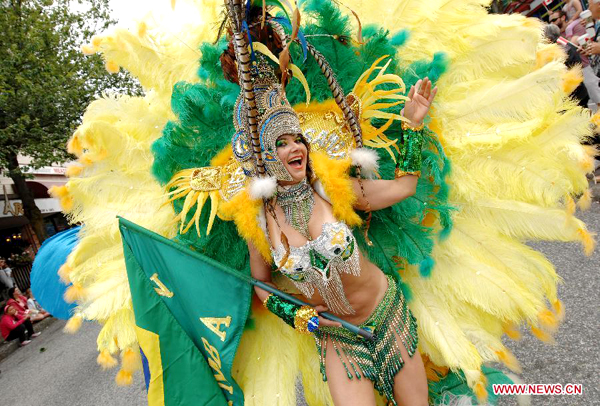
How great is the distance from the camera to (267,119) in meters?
1.54

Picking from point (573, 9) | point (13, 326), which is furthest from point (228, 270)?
point (13, 326)

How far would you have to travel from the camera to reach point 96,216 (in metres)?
2.08

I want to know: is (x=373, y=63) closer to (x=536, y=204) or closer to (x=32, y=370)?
(x=536, y=204)

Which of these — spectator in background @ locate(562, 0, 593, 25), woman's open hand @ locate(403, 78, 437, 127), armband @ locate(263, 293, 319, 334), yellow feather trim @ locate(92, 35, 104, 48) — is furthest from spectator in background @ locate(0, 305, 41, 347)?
spectator in background @ locate(562, 0, 593, 25)

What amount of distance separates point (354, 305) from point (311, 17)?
1422 mm

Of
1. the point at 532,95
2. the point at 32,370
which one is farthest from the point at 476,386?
the point at 32,370

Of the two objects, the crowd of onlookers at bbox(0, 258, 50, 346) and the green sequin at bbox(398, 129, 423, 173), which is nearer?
the green sequin at bbox(398, 129, 423, 173)

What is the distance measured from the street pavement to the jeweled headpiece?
2178 mm

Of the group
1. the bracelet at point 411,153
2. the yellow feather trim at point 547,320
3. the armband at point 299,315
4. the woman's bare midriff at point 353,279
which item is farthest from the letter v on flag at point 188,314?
the yellow feather trim at point 547,320

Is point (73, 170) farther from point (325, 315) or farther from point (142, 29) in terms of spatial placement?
point (325, 315)

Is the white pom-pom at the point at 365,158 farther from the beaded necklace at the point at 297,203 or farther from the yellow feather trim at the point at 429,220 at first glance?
the yellow feather trim at the point at 429,220

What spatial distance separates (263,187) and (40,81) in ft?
32.3

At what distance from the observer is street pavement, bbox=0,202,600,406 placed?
Result: 2.38m

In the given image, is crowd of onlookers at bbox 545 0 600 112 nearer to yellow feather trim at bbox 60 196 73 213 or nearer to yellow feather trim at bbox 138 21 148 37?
yellow feather trim at bbox 138 21 148 37
